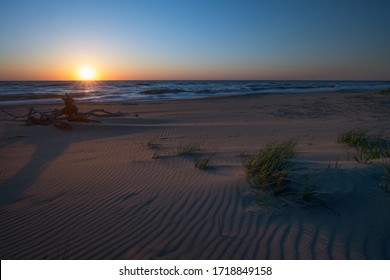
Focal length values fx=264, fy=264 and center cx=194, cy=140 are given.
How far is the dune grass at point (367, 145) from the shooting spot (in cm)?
472

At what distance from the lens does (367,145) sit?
18.3 ft

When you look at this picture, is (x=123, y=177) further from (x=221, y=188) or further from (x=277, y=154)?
(x=277, y=154)

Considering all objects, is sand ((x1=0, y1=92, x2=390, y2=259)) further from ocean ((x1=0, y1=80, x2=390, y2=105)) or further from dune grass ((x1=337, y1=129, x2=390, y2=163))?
ocean ((x1=0, y1=80, x2=390, y2=105))

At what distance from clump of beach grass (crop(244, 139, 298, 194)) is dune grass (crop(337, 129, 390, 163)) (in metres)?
1.36

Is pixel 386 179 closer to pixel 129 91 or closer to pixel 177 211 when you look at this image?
pixel 177 211

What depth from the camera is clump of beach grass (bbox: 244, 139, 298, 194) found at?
3.59 metres

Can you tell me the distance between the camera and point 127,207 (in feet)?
11.5

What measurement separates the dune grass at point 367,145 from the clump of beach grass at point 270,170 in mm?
1363

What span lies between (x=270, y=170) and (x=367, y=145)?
3218 mm

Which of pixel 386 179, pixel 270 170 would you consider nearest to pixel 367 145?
pixel 386 179

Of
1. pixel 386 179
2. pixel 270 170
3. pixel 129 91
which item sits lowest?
pixel 386 179

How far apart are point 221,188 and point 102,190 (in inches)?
72.4

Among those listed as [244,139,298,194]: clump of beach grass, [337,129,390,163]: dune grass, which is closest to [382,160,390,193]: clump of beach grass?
[337,129,390,163]: dune grass

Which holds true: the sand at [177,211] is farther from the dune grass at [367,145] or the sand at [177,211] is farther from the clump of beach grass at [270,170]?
the dune grass at [367,145]
